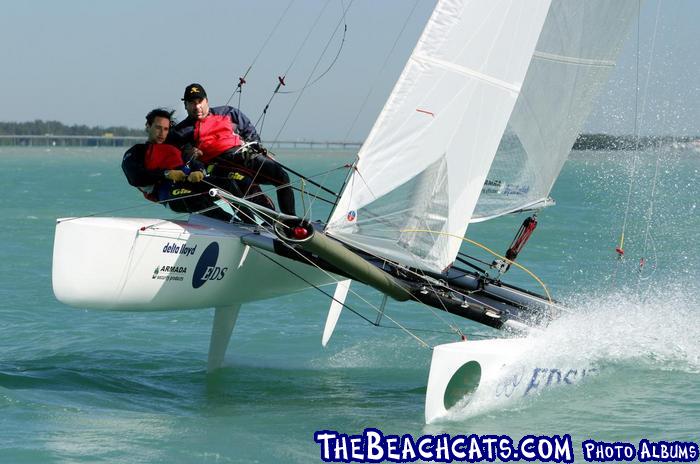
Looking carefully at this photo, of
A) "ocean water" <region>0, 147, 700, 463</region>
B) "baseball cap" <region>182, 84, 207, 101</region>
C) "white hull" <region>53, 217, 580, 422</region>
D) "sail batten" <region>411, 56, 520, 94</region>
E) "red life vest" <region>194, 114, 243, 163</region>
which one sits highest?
"sail batten" <region>411, 56, 520, 94</region>

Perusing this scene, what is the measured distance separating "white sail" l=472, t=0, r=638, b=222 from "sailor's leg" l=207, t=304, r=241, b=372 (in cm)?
172

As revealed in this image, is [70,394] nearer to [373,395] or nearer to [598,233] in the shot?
[373,395]

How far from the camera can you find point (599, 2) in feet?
21.2

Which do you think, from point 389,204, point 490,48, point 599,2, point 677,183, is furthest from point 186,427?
point 677,183

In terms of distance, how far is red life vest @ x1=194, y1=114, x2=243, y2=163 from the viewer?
6047 millimetres

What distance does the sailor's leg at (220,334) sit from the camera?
6.78 meters

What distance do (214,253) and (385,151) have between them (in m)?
1.16

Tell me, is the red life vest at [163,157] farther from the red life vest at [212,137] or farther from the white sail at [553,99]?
the white sail at [553,99]

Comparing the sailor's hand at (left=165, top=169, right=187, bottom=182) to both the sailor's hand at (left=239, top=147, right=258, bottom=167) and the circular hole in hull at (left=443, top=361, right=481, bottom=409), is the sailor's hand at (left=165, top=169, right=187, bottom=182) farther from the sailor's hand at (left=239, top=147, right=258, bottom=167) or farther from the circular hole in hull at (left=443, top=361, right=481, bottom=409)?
the circular hole in hull at (left=443, top=361, right=481, bottom=409)

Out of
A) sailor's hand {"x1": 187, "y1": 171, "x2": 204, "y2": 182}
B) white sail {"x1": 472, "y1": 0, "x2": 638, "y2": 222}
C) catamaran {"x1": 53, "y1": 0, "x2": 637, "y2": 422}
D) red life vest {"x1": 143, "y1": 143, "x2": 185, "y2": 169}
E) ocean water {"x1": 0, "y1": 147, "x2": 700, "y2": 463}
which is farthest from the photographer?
white sail {"x1": 472, "y1": 0, "x2": 638, "y2": 222}

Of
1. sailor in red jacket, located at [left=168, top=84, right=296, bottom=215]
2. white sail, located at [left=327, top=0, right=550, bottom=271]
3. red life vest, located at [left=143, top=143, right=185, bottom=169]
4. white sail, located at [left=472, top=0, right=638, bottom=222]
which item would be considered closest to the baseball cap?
sailor in red jacket, located at [left=168, top=84, right=296, bottom=215]

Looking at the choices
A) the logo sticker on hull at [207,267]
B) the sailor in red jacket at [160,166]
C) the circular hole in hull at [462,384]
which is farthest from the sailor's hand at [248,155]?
the circular hole in hull at [462,384]

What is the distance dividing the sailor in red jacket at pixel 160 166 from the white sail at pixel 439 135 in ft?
3.21

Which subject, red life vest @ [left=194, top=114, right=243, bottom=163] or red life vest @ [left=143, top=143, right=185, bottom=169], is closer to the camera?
red life vest @ [left=143, top=143, right=185, bottom=169]
